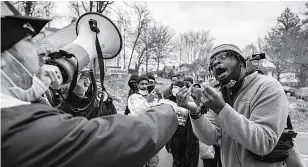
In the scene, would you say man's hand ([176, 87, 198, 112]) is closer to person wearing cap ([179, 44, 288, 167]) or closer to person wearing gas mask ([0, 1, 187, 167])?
person wearing cap ([179, 44, 288, 167])

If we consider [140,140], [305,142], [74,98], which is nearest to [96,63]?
[74,98]

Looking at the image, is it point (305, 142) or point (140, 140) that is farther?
point (305, 142)

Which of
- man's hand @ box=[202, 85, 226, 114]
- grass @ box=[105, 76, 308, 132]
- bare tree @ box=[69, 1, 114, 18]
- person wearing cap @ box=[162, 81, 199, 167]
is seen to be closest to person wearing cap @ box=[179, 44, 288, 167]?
man's hand @ box=[202, 85, 226, 114]

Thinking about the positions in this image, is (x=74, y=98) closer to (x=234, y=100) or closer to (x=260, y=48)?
(x=234, y=100)

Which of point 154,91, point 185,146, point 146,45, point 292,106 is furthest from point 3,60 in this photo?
point 146,45

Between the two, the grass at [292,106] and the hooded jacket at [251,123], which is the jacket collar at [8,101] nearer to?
the hooded jacket at [251,123]

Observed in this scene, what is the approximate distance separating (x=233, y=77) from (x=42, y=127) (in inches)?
64.8

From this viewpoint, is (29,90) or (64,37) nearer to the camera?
(29,90)

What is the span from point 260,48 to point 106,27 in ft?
113

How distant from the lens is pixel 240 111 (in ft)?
6.94

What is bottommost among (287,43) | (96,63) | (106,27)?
(96,63)

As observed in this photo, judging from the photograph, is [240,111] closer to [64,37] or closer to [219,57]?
[219,57]

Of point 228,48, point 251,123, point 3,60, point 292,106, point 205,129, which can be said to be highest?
point 228,48

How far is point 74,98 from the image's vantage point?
2725 mm
